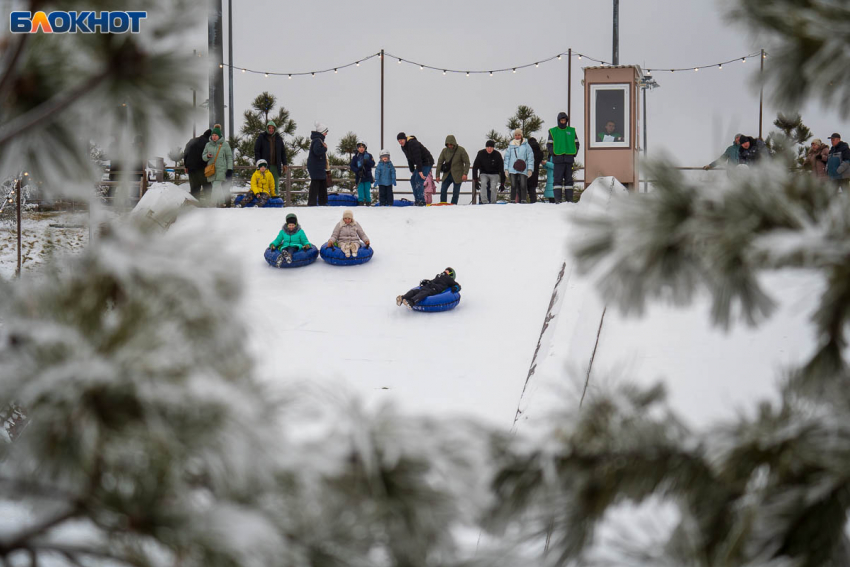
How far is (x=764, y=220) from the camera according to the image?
5.11ft

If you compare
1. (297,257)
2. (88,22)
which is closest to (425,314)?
(297,257)

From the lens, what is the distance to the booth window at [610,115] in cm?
1345

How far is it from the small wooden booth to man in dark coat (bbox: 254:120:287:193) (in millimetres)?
4984

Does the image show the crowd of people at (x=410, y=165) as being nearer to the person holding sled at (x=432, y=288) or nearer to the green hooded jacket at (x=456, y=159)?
the green hooded jacket at (x=456, y=159)

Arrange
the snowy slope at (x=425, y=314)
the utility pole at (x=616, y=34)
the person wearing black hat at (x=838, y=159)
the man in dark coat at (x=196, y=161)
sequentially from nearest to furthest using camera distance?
the snowy slope at (x=425, y=314) → the person wearing black hat at (x=838, y=159) → the man in dark coat at (x=196, y=161) → the utility pole at (x=616, y=34)

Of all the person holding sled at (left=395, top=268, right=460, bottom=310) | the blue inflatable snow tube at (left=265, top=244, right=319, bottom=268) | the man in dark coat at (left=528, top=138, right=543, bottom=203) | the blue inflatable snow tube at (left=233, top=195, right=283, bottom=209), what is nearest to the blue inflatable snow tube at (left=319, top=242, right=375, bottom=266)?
the blue inflatable snow tube at (left=265, top=244, right=319, bottom=268)

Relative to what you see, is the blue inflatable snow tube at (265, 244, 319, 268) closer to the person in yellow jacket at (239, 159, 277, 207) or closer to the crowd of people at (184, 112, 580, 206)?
the crowd of people at (184, 112, 580, 206)

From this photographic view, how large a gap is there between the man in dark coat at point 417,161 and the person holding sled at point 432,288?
4.51 metres

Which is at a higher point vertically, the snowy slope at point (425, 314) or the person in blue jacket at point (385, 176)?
the person in blue jacket at point (385, 176)

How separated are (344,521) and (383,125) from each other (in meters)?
17.5

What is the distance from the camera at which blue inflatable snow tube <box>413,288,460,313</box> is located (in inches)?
383

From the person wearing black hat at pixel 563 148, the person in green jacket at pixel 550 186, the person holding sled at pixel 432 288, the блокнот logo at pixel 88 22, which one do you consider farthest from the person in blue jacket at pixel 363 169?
the блокнот logo at pixel 88 22

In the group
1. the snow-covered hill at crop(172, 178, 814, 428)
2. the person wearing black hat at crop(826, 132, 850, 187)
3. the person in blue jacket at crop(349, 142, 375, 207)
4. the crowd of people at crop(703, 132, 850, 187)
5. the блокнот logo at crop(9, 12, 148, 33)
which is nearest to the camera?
the блокнот logo at crop(9, 12, 148, 33)

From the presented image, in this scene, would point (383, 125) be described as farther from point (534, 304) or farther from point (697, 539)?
point (697, 539)
